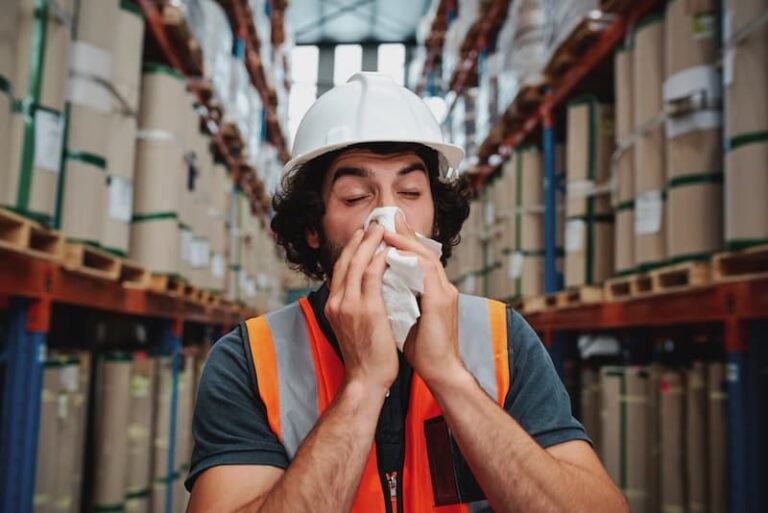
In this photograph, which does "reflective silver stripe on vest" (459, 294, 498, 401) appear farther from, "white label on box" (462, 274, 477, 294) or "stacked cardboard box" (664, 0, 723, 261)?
"white label on box" (462, 274, 477, 294)

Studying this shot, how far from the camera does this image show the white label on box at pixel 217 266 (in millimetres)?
6359

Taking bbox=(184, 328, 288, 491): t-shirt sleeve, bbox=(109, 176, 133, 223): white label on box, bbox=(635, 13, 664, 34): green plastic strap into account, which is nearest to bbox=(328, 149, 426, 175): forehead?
bbox=(184, 328, 288, 491): t-shirt sleeve

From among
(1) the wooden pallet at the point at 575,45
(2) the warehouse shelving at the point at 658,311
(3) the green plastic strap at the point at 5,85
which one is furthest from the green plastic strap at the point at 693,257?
(3) the green plastic strap at the point at 5,85

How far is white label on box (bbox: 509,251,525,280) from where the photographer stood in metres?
5.87

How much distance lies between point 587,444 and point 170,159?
3529 millimetres

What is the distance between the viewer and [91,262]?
3535mm

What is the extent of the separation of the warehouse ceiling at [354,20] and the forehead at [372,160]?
18.4 m

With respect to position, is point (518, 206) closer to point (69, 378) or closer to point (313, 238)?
point (69, 378)

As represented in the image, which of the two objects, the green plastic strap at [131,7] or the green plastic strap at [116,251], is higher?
the green plastic strap at [131,7]

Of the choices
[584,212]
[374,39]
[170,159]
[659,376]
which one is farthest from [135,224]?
[374,39]

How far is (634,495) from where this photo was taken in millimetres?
3842

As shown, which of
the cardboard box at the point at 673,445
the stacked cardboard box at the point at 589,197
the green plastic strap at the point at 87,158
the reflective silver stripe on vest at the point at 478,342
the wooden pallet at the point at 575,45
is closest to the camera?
the reflective silver stripe on vest at the point at 478,342

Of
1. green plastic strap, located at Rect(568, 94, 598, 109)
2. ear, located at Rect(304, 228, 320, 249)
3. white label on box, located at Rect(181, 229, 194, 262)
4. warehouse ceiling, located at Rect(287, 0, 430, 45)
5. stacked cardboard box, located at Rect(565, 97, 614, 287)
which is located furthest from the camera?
warehouse ceiling, located at Rect(287, 0, 430, 45)

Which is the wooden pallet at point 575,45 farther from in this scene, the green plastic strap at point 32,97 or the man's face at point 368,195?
the green plastic strap at point 32,97
